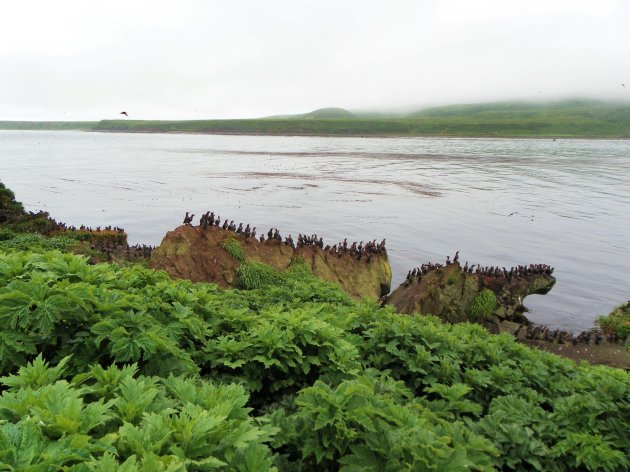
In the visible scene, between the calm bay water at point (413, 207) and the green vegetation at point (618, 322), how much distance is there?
2.32 ft

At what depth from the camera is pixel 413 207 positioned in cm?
3628

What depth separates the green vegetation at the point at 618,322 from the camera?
A: 576 inches

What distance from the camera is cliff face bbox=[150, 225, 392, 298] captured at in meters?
14.9

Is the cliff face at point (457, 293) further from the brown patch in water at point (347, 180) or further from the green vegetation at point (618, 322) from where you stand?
the brown patch in water at point (347, 180)

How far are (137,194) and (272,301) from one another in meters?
34.5

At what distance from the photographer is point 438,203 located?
38219 mm

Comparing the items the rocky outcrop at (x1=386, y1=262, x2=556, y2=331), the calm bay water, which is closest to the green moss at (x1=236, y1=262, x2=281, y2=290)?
the rocky outcrop at (x1=386, y1=262, x2=556, y2=331)

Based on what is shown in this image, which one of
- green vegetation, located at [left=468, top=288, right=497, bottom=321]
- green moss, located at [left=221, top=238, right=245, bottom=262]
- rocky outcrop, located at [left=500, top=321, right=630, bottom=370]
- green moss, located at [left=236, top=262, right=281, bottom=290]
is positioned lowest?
rocky outcrop, located at [left=500, top=321, right=630, bottom=370]

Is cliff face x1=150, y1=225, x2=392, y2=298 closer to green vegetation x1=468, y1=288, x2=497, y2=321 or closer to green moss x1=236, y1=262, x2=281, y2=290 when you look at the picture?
green moss x1=236, y1=262, x2=281, y2=290

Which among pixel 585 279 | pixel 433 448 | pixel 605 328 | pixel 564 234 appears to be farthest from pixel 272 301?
pixel 564 234

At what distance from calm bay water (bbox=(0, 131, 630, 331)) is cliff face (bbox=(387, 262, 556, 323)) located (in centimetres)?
195

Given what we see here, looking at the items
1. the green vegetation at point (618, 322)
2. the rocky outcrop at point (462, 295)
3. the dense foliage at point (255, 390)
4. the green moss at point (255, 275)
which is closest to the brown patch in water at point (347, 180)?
the green vegetation at point (618, 322)

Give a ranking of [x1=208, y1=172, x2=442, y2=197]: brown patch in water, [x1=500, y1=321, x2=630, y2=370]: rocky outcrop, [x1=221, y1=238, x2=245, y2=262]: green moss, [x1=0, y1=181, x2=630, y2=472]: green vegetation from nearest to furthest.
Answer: [x1=0, y1=181, x2=630, y2=472]: green vegetation → [x1=500, y1=321, x2=630, y2=370]: rocky outcrop → [x1=221, y1=238, x2=245, y2=262]: green moss → [x1=208, y1=172, x2=442, y2=197]: brown patch in water

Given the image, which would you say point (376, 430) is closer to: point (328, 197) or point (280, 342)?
point (280, 342)
